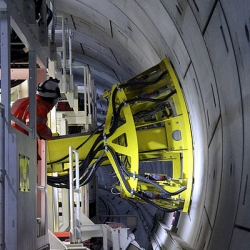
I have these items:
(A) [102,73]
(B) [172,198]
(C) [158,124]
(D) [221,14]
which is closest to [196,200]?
(B) [172,198]

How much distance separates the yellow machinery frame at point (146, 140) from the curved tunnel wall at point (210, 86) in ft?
0.97

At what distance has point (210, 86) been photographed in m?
5.27

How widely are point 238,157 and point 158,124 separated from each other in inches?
182

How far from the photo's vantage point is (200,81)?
19.1 ft

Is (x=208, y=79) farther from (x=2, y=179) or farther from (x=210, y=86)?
(x=2, y=179)

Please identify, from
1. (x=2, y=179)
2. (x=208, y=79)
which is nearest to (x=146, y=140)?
(x=208, y=79)

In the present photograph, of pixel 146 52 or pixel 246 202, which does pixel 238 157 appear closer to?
pixel 246 202

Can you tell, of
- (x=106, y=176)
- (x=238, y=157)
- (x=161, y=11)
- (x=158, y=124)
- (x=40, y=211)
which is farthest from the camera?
(x=106, y=176)

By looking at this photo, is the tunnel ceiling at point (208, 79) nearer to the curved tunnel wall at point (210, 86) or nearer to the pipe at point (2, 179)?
the curved tunnel wall at point (210, 86)

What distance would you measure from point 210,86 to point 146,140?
3250 mm

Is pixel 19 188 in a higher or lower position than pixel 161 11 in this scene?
lower

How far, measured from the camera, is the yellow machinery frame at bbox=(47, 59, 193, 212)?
782cm

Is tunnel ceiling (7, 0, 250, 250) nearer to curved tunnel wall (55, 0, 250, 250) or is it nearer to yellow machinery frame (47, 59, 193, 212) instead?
curved tunnel wall (55, 0, 250, 250)

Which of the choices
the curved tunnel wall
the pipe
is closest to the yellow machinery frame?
the curved tunnel wall
